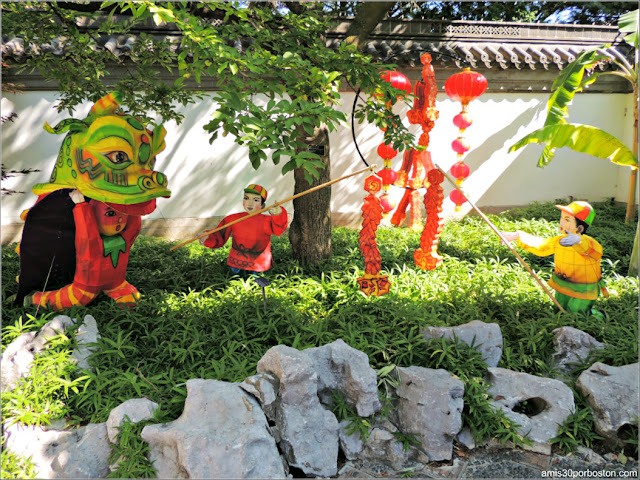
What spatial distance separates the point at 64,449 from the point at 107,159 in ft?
6.37

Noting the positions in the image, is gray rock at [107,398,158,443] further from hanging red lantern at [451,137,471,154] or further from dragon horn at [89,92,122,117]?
hanging red lantern at [451,137,471,154]

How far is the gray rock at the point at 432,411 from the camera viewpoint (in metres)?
2.54

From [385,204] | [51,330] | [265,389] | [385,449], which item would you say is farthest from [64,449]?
[385,204]

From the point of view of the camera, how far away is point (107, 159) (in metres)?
3.32

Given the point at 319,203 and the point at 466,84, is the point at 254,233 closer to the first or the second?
the point at 319,203

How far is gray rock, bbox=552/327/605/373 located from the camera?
316 centimetres

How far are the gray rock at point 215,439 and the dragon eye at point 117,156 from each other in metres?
1.80

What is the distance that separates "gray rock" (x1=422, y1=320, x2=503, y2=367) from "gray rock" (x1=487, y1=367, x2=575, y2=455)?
17 centimetres

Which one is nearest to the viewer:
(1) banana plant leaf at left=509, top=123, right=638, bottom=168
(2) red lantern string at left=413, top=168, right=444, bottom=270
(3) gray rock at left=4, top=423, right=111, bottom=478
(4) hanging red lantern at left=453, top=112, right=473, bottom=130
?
(3) gray rock at left=4, top=423, right=111, bottom=478

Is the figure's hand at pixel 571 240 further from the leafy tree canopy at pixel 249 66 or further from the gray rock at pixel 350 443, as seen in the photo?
the gray rock at pixel 350 443

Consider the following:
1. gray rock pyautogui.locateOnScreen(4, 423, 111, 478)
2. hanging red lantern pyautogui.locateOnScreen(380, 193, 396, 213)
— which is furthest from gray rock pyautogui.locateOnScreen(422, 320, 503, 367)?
gray rock pyautogui.locateOnScreen(4, 423, 111, 478)

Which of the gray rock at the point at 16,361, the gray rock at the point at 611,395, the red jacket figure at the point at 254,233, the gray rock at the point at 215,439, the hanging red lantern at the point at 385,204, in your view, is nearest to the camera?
the gray rock at the point at 215,439

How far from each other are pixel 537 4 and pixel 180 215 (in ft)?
35.0

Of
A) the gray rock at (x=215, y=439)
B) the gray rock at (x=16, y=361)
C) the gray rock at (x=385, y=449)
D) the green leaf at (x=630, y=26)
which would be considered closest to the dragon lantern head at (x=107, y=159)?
the gray rock at (x=16, y=361)
